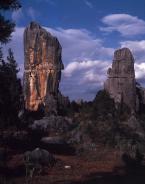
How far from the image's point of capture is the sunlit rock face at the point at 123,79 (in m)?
52.4

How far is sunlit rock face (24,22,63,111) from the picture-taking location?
5344 centimetres

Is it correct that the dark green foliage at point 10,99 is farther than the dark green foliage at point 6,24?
Yes

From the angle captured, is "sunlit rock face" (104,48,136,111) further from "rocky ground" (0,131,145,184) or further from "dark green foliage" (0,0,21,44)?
"dark green foliage" (0,0,21,44)

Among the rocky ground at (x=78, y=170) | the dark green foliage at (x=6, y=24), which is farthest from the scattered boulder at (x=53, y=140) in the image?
the dark green foliage at (x=6, y=24)

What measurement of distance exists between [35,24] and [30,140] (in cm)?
2687

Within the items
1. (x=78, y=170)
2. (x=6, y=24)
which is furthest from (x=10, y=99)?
(x=6, y=24)

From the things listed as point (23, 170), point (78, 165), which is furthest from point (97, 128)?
point (23, 170)

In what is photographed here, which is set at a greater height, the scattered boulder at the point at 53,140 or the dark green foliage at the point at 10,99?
the dark green foliage at the point at 10,99

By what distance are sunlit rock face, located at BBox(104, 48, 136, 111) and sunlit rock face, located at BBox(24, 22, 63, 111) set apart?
551 cm

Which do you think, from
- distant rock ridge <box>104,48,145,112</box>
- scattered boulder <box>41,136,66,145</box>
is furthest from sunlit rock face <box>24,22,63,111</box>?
scattered boulder <box>41,136,66,145</box>

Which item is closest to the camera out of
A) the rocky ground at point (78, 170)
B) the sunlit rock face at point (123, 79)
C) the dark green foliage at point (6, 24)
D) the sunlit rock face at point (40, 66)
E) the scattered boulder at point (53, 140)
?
the dark green foliage at point (6, 24)

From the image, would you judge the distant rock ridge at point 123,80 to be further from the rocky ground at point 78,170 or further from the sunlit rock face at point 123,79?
the rocky ground at point 78,170

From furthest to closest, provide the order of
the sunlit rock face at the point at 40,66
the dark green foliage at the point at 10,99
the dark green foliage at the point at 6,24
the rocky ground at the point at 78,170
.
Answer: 1. the sunlit rock face at the point at 40,66
2. the dark green foliage at the point at 10,99
3. the rocky ground at the point at 78,170
4. the dark green foliage at the point at 6,24

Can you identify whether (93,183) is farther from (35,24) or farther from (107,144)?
(35,24)
